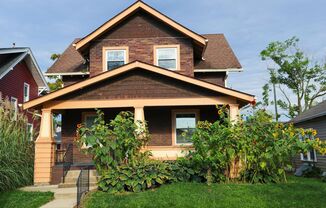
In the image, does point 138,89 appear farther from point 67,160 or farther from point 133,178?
point 67,160

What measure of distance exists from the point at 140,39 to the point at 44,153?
671 centimetres

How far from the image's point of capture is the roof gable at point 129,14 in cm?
1437

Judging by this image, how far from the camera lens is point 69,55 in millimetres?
17406

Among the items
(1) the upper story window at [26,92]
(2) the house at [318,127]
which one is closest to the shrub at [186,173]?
(2) the house at [318,127]

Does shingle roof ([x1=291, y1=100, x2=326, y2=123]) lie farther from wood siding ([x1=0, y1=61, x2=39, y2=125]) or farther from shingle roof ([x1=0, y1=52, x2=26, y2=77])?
shingle roof ([x1=0, y1=52, x2=26, y2=77])

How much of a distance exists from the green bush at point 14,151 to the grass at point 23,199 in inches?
26.2

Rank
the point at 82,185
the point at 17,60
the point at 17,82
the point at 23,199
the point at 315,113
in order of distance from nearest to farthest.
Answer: the point at 23,199, the point at 82,185, the point at 315,113, the point at 17,60, the point at 17,82

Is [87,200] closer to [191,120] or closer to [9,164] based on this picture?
[9,164]

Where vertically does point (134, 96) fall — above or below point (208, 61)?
below

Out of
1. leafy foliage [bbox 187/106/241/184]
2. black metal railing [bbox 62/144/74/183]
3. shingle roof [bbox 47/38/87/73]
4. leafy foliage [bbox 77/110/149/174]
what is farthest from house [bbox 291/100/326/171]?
shingle roof [bbox 47/38/87/73]

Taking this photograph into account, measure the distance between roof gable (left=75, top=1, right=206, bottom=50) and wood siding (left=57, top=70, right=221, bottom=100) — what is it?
3.30 meters

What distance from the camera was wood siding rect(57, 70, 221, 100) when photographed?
39.2ft

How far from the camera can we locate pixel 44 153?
36.7 ft

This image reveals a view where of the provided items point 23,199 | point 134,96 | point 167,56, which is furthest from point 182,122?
point 23,199
